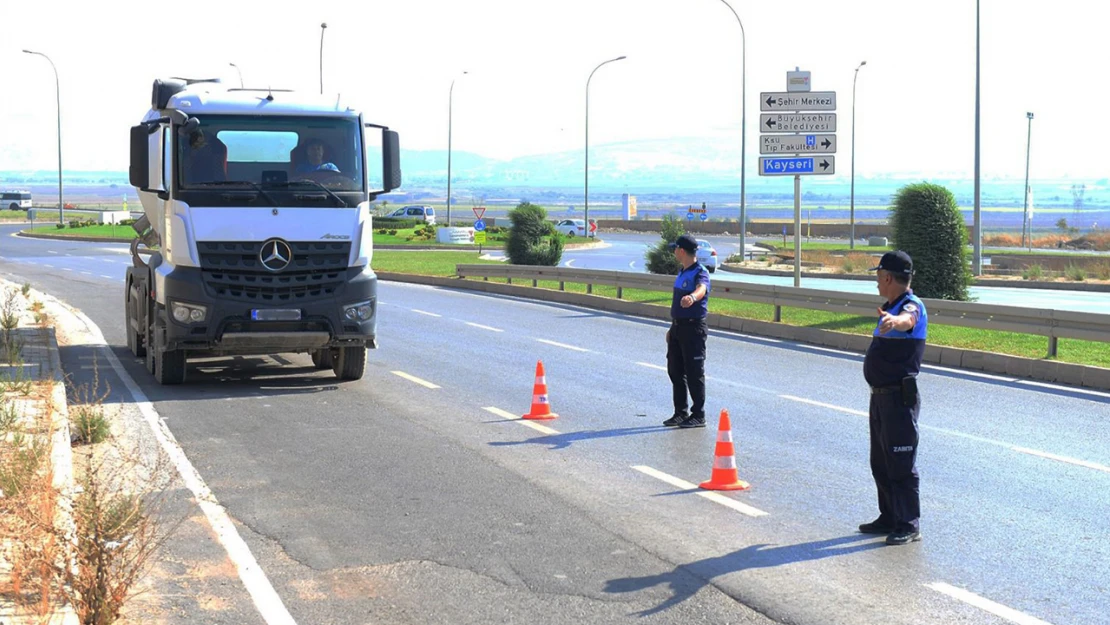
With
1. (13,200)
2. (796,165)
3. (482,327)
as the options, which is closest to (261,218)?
(482,327)

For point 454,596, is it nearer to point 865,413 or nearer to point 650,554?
point 650,554

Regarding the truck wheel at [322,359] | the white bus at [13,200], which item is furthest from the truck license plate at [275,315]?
the white bus at [13,200]

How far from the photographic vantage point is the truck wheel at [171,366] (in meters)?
14.6

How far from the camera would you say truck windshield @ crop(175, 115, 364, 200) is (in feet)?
45.8

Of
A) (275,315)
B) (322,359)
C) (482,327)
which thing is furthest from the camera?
(482,327)

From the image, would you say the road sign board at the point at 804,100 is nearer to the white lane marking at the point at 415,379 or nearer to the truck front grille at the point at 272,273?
the white lane marking at the point at 415,379

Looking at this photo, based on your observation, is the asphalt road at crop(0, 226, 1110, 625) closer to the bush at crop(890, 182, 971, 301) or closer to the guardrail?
the guardrail

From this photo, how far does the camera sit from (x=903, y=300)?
25.9ft

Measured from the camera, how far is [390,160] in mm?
14352

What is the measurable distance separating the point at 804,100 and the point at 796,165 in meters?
1.20

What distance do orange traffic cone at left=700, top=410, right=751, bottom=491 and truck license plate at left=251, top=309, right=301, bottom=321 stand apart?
621cm

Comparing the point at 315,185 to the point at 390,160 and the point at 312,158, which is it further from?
the point at 390,160

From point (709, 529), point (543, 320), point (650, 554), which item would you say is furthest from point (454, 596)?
point (543, 320)

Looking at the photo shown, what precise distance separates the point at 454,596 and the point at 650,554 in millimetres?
1338
